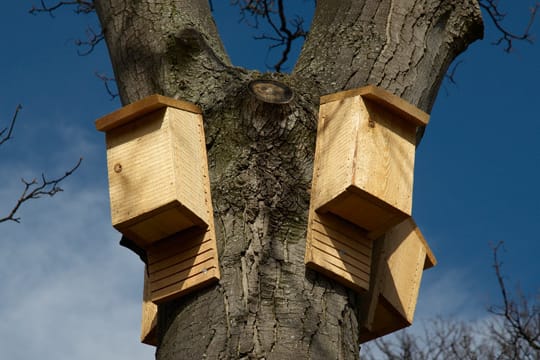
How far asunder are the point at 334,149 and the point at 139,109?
64 cm

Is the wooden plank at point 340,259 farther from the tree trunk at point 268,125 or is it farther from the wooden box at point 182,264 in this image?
the wooden box at point 182,264

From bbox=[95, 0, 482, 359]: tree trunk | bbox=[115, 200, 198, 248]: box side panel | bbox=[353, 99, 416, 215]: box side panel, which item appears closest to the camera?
bbox=[95, 0, 482, 359]: tree trunk

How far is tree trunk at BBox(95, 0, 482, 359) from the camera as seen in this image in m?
2.39

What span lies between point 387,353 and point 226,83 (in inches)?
321

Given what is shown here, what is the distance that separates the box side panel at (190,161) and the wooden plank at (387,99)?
43cm

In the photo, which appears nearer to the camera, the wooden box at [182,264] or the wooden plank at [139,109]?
the wooden box at [182,264]

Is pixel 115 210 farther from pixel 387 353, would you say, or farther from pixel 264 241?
pixel 387 353

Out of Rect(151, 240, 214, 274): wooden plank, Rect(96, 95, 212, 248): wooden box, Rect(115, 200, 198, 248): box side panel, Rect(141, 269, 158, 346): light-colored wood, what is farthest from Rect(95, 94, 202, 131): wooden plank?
Rect(141, 269, 158, 346): light-colored wood

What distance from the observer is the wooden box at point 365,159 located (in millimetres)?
2701

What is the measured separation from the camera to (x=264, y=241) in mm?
2543

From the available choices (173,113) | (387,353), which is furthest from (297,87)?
(387,353)

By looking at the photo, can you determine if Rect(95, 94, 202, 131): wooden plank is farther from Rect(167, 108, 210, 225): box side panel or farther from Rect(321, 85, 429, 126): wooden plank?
Rect(321, 85, 429, 126): wooden plank

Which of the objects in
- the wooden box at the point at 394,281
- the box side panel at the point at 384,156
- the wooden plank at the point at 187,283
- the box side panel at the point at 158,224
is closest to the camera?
the wooden plank at the point at 187,283

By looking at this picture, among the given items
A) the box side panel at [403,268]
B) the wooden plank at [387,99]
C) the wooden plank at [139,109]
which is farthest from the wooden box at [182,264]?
the box side panel at [403,268]
